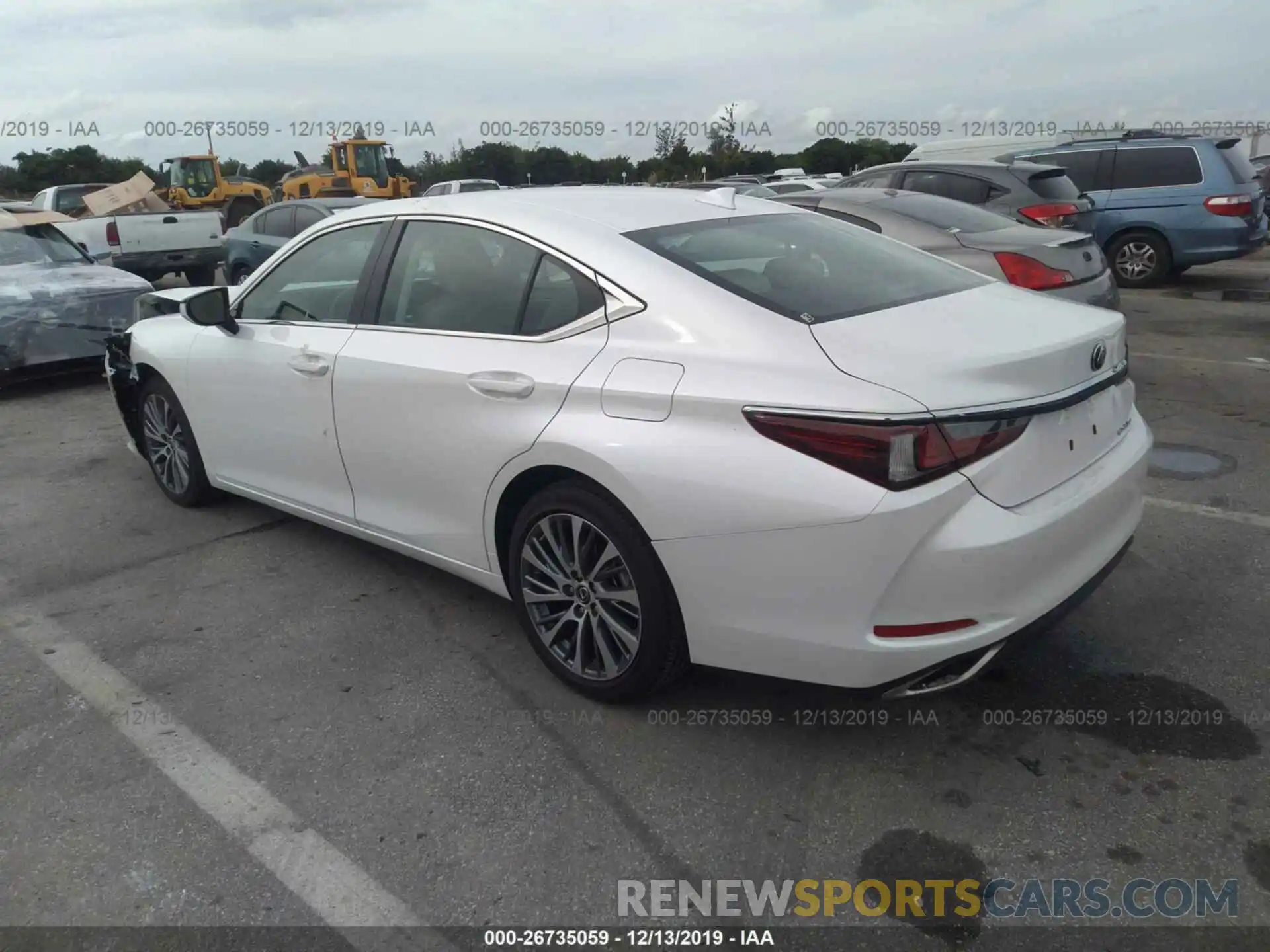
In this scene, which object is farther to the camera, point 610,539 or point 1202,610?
point 1202,610

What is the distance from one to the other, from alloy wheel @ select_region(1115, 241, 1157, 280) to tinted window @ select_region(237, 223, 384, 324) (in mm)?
11043

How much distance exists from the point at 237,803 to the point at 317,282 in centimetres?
219

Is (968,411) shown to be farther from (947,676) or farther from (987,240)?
(987,240)

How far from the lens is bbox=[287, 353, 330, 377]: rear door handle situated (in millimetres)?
3877

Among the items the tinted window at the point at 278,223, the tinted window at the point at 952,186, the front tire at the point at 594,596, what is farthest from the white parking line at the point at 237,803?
the tinted window at the point at 278,223

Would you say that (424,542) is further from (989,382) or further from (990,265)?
(990,265)

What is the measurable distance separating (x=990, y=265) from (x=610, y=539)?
447cm

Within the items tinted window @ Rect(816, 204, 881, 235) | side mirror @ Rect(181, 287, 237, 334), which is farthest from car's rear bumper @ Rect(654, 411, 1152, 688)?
tinted window @ Rect(816, 204, 881, 235)

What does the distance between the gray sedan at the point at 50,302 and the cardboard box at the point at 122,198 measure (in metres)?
5.16

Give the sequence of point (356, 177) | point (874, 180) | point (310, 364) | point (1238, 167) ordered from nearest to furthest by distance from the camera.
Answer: point (310, 364), point (874, 180), point (1238, 167), point (356, 177)

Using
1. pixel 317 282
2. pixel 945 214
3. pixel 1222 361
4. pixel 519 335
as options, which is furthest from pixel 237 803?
pixel 1222 361

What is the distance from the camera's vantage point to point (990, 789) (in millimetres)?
2744

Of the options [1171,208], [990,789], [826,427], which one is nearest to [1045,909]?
[990,789]

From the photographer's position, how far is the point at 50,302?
321 inches
